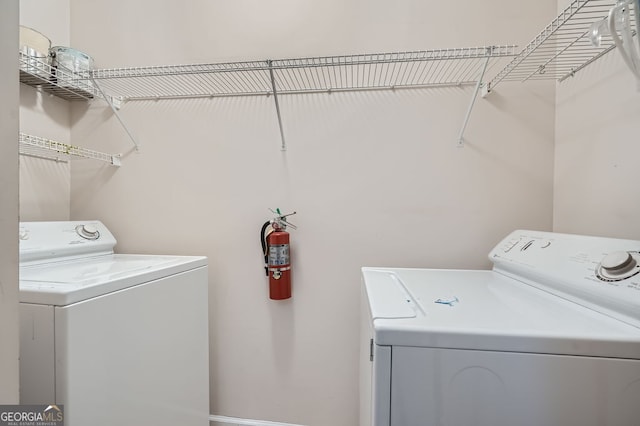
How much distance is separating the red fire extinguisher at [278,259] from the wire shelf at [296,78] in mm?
707

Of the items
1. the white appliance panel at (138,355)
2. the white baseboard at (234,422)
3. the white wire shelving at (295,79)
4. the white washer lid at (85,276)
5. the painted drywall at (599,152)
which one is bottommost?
the white baseboard at (234,422)

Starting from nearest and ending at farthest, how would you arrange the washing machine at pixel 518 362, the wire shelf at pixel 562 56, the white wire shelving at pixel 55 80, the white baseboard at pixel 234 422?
the washing machine at pixel 518 362 → the wire shelf at pixel 562 56 → the white wire shelving at pixel 55 80 → the white baseboard at pixel 234 422

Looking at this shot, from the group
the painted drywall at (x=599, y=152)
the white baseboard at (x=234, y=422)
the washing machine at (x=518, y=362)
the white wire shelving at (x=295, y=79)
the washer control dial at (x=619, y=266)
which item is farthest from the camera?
the white baseboard at (x=234, y=422)

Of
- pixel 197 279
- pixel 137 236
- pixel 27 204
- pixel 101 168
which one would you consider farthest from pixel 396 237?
pixel 27 204

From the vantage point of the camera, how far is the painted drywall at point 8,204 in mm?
396

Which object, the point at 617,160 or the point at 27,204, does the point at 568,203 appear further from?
the point at 27,204

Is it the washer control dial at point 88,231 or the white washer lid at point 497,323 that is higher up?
the washer control dial at point 88,231

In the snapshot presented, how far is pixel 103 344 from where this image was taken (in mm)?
746

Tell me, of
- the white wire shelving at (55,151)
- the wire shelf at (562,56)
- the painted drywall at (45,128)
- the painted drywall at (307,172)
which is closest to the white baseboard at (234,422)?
the painted drywall at (307,172)

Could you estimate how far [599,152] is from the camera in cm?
97

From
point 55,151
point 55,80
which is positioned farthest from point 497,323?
point 55,80

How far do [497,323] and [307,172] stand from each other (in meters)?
1.02

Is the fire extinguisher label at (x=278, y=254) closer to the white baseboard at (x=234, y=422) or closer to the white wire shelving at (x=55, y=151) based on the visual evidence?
the white baseboard at (x=234, y=422)

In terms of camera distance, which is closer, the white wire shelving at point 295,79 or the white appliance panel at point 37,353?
the white appliance panel at point 37,353
